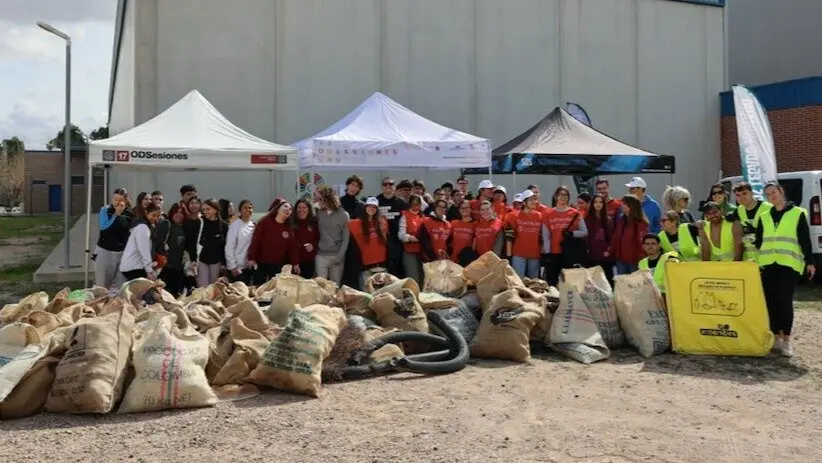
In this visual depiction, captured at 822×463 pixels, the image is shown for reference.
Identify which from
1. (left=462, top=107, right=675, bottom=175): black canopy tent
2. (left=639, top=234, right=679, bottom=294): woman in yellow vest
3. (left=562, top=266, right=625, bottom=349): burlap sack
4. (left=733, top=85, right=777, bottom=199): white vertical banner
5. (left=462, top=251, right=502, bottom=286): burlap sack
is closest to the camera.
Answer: (left=562, top=266, right=625, bottom=349): burlap sack

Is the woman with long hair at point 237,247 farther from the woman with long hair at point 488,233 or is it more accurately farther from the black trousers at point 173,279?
the woman with long hair at point 488,233

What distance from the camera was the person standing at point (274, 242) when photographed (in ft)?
30.5

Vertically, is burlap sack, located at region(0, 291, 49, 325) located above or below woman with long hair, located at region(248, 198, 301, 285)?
below

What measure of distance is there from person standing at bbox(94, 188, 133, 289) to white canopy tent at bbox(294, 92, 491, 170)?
105 inches

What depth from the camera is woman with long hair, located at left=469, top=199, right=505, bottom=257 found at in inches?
376

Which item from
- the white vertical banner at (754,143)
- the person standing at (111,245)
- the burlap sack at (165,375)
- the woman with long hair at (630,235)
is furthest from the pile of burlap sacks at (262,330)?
the white vertical banner at (754,143)

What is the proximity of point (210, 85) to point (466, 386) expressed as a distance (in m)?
14.4

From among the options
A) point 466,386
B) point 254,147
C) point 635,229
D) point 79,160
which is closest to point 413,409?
point 466,386

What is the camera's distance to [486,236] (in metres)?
9.57

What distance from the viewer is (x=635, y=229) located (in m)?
9.26

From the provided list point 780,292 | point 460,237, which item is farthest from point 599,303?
point 460,237

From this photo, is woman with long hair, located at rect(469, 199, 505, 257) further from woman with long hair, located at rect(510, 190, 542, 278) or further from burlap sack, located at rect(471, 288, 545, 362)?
burlap sack, located at rect(471, 288, 545, 362)

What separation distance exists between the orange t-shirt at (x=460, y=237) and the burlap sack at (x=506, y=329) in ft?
8.11

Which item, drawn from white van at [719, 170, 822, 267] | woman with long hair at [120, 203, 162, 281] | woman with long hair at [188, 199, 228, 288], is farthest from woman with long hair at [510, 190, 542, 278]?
white van at [719, 170, 822, 267]
